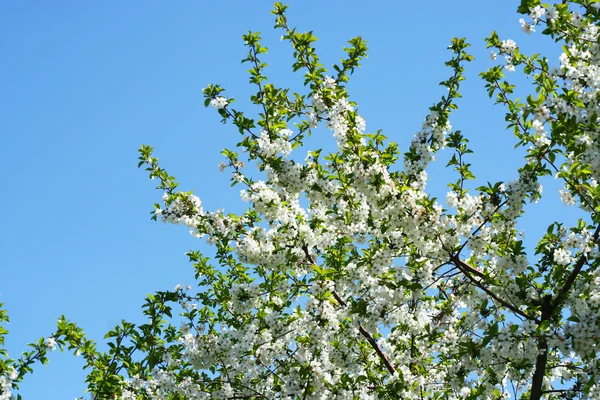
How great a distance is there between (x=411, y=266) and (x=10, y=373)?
17.4ft

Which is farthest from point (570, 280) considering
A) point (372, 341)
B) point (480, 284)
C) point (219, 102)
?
point (219, 102)

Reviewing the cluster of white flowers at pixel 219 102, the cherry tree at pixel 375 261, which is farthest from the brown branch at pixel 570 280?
the cluster of white flowers at pixel 219 102

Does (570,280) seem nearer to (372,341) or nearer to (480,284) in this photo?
(480,284)

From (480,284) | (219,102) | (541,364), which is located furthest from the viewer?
(219,102)

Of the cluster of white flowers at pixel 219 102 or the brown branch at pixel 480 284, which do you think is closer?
the brown branch at pixel 480 284

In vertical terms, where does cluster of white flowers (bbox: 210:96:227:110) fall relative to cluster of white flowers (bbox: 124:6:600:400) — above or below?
above

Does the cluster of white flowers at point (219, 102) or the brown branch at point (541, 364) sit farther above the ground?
the cluster of white flowers at point (219, 102)

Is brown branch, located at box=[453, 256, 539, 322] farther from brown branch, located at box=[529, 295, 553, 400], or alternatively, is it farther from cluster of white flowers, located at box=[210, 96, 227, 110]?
cluster of white flowers, located at box=[210, 96, 227, 110]

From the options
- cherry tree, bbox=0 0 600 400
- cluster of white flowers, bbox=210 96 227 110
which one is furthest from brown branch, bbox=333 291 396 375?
cluster of white flowers, bbox=210 96 227 110

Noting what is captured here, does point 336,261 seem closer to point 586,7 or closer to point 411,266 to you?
point 411,266

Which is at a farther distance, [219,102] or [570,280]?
[219,102]

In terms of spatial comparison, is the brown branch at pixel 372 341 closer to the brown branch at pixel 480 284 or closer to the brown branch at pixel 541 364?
the brown branch at pixel 480 284

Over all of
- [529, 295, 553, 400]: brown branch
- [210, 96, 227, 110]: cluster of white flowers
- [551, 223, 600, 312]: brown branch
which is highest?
[210, 96, 227, 110]: cluster of white flowers

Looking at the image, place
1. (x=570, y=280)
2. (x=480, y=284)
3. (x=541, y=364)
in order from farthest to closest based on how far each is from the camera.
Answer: (x=480, y=284) → (x=541, y=364) → (x=570, y=280)
